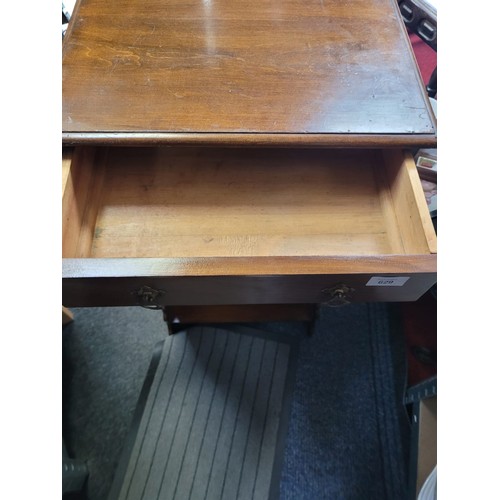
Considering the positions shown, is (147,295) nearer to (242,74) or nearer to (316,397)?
(242,74)

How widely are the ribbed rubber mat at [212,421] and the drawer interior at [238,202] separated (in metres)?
0.47

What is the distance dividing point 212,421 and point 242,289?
558 mm

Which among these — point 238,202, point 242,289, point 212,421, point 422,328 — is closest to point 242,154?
point 238,202

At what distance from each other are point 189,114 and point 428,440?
84cm

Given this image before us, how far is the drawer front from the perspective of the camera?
0.47 m

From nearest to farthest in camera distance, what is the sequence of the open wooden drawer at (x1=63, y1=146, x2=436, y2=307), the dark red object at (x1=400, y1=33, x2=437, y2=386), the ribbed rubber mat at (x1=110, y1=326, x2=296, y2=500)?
the open wooden drawer at (x1=63, y1=146, x2=436, y2=307)
the ribbed rubber mat at (x1=110, y1=326, x2=296, y2=500)
the dark red object at (x1=400, y1=33, x2=437, y2=386)

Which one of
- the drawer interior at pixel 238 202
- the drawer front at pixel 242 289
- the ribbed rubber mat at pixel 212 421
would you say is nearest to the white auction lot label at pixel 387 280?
the drawer front at pixel 242 289

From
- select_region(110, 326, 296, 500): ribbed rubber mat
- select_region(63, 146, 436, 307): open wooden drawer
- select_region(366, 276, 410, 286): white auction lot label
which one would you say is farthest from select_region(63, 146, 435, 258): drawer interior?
select_region(110, 326, 296, 500): ribbed rubber mat

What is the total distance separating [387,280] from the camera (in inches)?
19.2

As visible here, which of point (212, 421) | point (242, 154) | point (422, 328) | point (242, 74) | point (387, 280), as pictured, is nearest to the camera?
point (387, 280)

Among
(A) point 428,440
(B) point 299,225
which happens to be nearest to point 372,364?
(A) point 428,440

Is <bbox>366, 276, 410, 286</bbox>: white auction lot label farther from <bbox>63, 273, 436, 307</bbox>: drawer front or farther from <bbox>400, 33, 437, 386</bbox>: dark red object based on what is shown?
<bbox>400, 33, 437, 386</bbox>: dark red object

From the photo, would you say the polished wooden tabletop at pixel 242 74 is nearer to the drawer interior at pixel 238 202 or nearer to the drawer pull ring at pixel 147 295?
the drawer interior at pixel 238 202

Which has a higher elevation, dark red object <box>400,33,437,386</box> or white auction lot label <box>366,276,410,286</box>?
white auction lot label <box>366,276,410,286</box>
